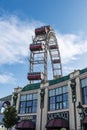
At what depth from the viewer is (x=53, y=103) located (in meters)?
37.1

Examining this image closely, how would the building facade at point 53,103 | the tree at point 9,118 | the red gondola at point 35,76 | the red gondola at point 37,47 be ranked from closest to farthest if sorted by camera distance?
the building facade at point 53,103, the tree at point 9,118, the red gondola at point 35,76, the red gondola at point 37,47

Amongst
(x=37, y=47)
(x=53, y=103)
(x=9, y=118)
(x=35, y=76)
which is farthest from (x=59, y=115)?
(x=37, y=47)

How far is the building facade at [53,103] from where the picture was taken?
31.9m

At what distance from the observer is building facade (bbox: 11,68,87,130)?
31922 millimetres

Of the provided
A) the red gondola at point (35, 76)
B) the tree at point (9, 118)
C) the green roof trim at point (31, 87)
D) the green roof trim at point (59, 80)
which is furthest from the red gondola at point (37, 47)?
the tree at point (9, 118)

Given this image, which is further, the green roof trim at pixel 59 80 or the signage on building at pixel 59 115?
the green roof trim at pixel 59 80

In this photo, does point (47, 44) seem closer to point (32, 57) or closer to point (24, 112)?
point (32, 57)

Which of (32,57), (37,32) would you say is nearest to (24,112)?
(32,57)

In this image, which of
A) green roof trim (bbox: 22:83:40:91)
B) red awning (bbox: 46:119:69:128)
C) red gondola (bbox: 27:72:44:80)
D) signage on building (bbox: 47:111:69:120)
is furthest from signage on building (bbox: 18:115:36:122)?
red gondola (bbox: 27:72:44:80)

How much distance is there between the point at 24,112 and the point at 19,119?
174 centimetres

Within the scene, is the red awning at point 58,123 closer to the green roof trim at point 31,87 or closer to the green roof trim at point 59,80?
the green roof trim at point 59,80

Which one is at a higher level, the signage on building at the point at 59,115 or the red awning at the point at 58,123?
the signage on building at the point at 59,115

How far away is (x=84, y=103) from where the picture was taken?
31.1m

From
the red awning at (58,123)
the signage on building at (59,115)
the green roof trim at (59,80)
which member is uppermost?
the green roof trim at (59,80)
